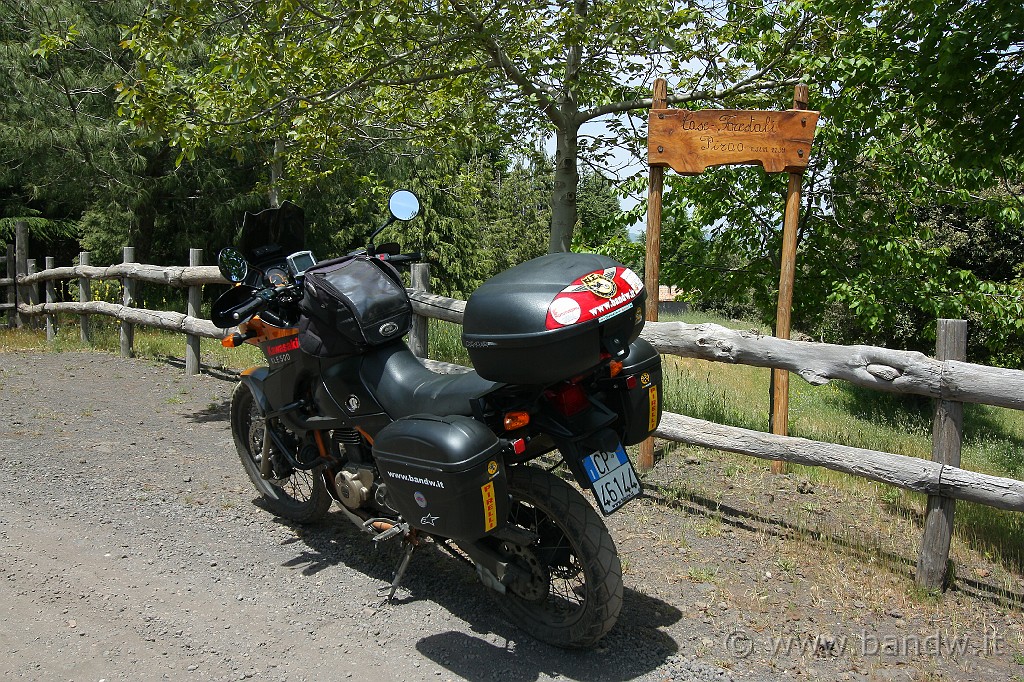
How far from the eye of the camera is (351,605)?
420cm

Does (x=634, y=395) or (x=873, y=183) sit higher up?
(x=873, y=183)

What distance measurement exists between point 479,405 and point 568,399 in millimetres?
370

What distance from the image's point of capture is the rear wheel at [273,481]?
4902 millimetres

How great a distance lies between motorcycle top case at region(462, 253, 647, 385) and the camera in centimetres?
327

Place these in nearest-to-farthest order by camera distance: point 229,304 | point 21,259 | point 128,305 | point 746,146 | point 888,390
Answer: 1. point 229,304
2. point 888,390
3. point 746,146
4. point 128,305
5. point 21,259

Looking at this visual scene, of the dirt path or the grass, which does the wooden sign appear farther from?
the dirt path

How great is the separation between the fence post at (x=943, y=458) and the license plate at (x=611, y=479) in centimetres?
188

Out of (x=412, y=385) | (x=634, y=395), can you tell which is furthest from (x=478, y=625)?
(x=634, y=395)

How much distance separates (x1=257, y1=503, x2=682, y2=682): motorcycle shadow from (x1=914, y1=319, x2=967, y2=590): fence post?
4.57 ft

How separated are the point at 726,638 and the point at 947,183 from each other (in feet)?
22.8

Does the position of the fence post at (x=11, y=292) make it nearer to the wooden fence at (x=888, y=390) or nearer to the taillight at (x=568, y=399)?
the wooden fence at (x=888, y=390)

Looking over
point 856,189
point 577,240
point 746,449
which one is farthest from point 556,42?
→ point 746,449

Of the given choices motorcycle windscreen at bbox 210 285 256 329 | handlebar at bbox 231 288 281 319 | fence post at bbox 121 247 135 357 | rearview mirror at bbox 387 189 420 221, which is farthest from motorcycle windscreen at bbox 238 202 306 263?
fence post at bbox 121 247 135 357

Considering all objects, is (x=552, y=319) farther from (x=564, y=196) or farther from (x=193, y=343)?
(x=193, y=343)
